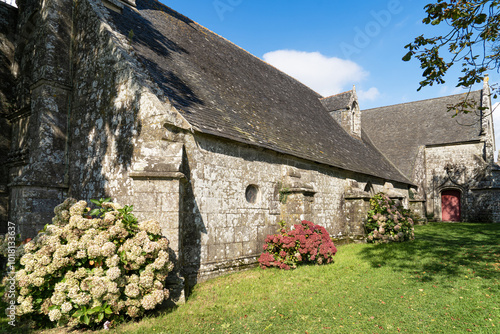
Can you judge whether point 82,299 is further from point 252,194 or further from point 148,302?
point 252,194

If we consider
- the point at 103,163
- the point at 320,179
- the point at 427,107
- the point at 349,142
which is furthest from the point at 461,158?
the point at 103,163

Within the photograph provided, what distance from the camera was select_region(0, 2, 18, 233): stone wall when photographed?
9133 millimetres

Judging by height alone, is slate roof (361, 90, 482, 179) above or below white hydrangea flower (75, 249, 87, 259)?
above

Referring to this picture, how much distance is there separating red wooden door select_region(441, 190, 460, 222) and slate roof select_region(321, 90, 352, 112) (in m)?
13.6

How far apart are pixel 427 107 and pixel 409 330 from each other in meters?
28.5

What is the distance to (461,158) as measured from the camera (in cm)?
2367

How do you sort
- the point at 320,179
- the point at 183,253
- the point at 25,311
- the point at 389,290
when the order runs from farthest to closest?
the point at 320,179 < the point at 183,253 < the point at 389,290 < the point at 25,311

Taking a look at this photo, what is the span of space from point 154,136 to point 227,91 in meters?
4.48

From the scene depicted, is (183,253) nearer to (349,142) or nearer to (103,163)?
(103,163)

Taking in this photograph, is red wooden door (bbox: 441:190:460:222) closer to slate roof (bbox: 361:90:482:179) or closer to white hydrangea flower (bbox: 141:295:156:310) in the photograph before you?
slate roof (bbox: 361:90:482:179)

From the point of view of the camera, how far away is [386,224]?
39.8ft

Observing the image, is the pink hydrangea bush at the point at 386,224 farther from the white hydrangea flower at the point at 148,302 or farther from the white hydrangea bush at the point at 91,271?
the white hydrangea flower at the point at 148,302

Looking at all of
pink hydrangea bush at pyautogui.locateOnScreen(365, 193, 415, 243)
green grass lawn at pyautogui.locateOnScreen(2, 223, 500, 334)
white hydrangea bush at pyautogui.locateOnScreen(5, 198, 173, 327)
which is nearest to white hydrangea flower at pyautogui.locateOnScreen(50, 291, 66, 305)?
white hydrangea bush at pyautogui.locateOnScreen(5, 198, 173, 327)

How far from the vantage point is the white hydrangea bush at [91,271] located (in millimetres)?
4426
